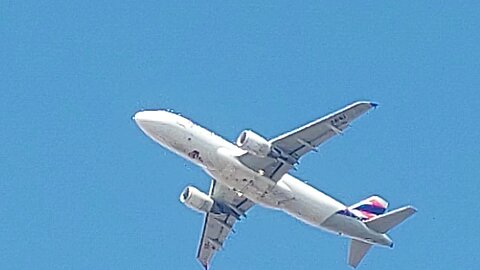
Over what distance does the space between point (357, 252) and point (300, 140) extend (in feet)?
37.1

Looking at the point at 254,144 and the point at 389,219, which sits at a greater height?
the point at 254,144

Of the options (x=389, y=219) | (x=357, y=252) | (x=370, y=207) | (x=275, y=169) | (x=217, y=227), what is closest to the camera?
(x=275, y=169)

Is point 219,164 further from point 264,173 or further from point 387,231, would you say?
point 387,231

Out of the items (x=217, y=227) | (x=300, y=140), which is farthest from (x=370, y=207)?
(x=300, y=140)

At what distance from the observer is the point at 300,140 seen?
89938mm

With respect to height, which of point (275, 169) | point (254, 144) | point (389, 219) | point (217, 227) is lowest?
point (217, 227)

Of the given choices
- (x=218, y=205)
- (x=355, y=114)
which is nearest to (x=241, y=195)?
(x=218, y=205)

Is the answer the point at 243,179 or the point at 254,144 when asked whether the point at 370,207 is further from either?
the point at 254,144

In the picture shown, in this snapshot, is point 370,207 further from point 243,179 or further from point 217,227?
point 243,179

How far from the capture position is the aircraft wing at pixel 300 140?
86875mm

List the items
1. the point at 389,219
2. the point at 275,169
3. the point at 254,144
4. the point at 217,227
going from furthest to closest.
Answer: the point at 217,227 → the point at 389,219 → the point at 275,169 → the point at 254,144

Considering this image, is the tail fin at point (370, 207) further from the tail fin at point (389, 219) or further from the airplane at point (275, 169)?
the tail fin at point (389, 219)

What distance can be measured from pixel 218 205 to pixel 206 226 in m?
2.33

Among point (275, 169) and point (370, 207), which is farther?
point (370, 207)
